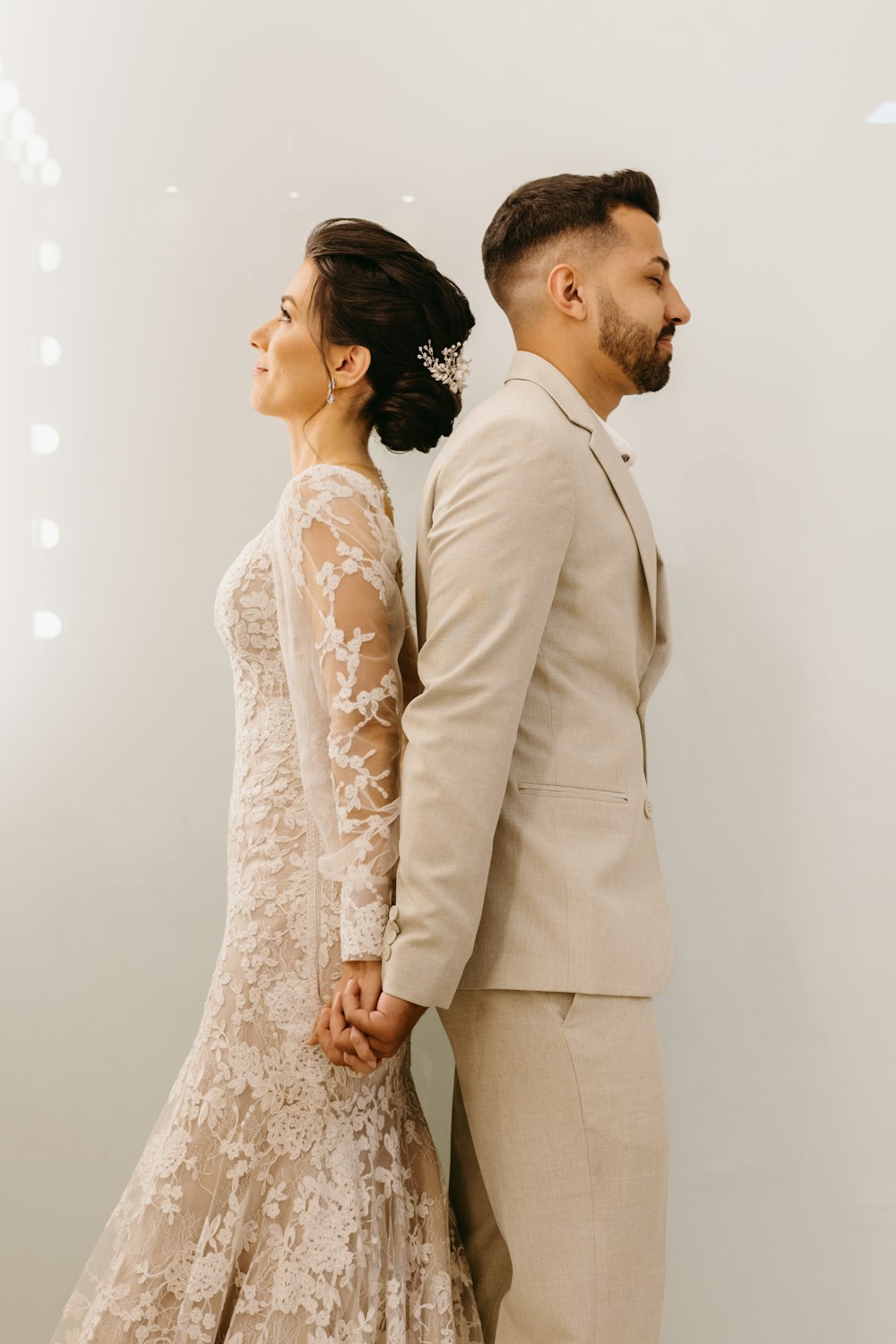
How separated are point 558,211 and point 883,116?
0.72 metres

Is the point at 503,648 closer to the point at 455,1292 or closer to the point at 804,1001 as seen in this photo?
the point at 455,1292

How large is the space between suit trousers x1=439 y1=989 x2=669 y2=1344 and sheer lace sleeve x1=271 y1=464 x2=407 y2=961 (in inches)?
9.0

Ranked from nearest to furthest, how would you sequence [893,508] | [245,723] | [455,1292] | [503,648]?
[503,648]
[455,1292]
[245,723]
[893,508]

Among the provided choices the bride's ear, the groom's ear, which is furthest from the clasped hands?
the groom's ear

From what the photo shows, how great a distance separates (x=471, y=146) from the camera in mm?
2029

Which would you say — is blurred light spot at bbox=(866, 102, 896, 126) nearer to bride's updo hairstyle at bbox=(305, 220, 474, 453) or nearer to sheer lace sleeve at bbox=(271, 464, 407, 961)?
bride's updo hairstyle at bbox=(305, 220, 474, 453)

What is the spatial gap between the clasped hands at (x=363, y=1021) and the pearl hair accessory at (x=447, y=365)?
0.88 meters

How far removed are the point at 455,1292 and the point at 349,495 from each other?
109 cm

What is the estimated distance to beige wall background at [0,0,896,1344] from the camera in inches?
76.0

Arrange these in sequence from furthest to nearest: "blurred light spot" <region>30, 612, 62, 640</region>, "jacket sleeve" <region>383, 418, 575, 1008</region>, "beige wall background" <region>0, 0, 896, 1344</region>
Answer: "blurred light spot" <region>30, 612, 62, 640</region>, "beige wall background" <region>0, 0, 896, 1344</region>, "jacket sleeve" <region>383, 418, 575, 1008</region>

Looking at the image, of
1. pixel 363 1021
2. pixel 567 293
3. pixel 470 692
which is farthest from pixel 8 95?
pixel 363 1021

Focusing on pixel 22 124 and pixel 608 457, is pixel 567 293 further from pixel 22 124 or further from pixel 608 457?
pixel 22 124

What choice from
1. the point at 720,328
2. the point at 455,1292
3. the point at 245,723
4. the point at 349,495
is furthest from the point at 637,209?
the point at 455,1292

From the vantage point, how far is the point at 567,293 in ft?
5.35
